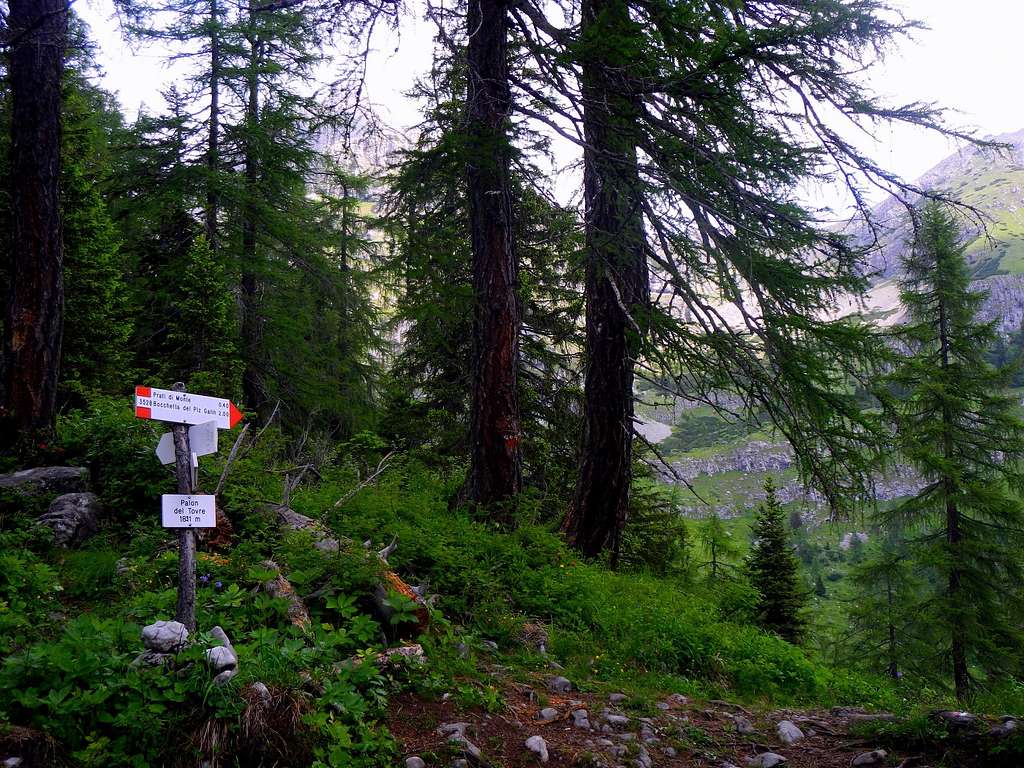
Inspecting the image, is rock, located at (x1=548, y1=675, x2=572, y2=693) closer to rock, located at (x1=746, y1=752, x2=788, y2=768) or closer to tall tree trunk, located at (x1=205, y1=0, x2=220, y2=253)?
rock, located at (x1=746, y1=752, x2=788, y2=768)

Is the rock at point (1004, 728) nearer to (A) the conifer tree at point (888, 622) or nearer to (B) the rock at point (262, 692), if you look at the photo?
(B) the rock at point (262, 692)

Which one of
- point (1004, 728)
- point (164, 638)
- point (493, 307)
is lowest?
point (1004, 728)

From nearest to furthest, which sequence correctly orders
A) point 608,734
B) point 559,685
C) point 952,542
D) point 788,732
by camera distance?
point 608,734 < point 788,732 < point 559,685 < point 952,542

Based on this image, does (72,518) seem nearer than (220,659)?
No

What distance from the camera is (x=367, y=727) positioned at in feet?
11.1

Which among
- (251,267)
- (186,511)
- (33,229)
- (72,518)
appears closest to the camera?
(186,511)

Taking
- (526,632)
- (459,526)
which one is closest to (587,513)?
(459,526)

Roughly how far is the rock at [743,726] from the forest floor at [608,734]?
0.05ft

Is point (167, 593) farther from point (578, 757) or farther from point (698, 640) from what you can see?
point (698, 640)

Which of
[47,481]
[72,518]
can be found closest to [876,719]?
[72,518]

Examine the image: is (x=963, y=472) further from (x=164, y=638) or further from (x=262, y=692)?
(x=164, y=638)

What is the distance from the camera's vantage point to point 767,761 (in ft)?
12.9

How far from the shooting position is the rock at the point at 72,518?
5.93m

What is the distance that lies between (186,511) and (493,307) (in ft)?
16.4
